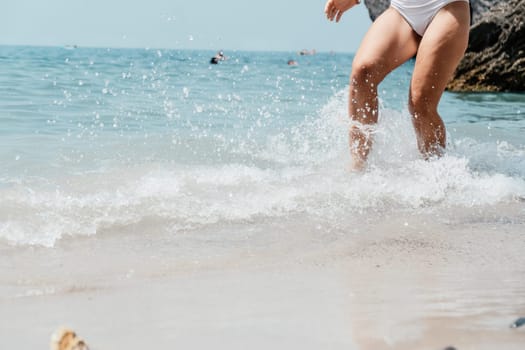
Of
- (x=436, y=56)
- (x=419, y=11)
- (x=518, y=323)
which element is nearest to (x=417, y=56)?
(x=436, y=56)

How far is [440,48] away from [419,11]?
0.84ft

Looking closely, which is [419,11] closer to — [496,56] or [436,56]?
[436,56]

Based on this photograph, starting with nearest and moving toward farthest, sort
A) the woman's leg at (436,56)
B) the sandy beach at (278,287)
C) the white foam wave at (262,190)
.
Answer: the sandy beach at (278,287) → the white foam wave at (262,190) → the woman's leg at (436,56)

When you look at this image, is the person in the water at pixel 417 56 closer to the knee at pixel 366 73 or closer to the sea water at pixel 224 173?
the knee at pixel 366 73

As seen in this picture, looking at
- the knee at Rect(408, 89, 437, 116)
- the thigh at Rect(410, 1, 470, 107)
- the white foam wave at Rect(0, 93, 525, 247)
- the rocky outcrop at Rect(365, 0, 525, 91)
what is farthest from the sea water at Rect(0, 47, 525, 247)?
the rocky outcrop at Rect(365, 0, 525, 91)

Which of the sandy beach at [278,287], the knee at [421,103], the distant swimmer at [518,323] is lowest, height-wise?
the distant swimmer at [518,323]

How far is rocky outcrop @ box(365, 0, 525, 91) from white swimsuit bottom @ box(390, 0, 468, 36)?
42.1 ft

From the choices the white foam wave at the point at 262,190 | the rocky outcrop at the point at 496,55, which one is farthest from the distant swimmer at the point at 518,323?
the rocky outcrop at the point at 496,55

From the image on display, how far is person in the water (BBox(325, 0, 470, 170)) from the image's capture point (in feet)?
14.2

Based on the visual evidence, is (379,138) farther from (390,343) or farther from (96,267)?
(390,343)

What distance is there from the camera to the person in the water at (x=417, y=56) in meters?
4.32

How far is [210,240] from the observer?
3189mm

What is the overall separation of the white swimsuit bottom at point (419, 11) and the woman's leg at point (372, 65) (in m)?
0.04

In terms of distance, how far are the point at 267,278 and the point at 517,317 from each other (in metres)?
0.85
